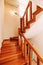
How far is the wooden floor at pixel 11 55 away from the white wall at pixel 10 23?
129cm

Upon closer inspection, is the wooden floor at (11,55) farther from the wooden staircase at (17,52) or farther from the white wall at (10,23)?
the white wall at (10,23)

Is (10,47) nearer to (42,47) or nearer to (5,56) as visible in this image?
(5,56)

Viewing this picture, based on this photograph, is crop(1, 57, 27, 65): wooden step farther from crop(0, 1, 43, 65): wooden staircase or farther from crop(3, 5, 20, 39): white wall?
crop(3, 5, 20, 39): white wall

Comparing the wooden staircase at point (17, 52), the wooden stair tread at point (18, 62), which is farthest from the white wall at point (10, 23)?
the wooden stair tread at point (18, 62)

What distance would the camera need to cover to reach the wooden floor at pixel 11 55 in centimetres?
398

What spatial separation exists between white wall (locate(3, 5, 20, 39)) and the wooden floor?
1288 mm

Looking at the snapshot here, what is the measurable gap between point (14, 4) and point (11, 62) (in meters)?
3.61

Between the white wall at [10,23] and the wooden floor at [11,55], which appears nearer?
the wooden floor at [11,55]

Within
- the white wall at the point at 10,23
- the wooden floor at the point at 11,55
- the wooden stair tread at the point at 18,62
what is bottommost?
the wooden stair tread at the point at 18,62

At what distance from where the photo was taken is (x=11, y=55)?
170 inches

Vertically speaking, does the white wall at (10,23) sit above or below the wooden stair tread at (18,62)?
above

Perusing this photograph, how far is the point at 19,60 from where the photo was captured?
420 centimetres

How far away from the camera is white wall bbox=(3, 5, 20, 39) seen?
247 inches

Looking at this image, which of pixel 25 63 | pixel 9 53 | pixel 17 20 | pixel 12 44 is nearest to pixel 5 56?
pixel 9 53
